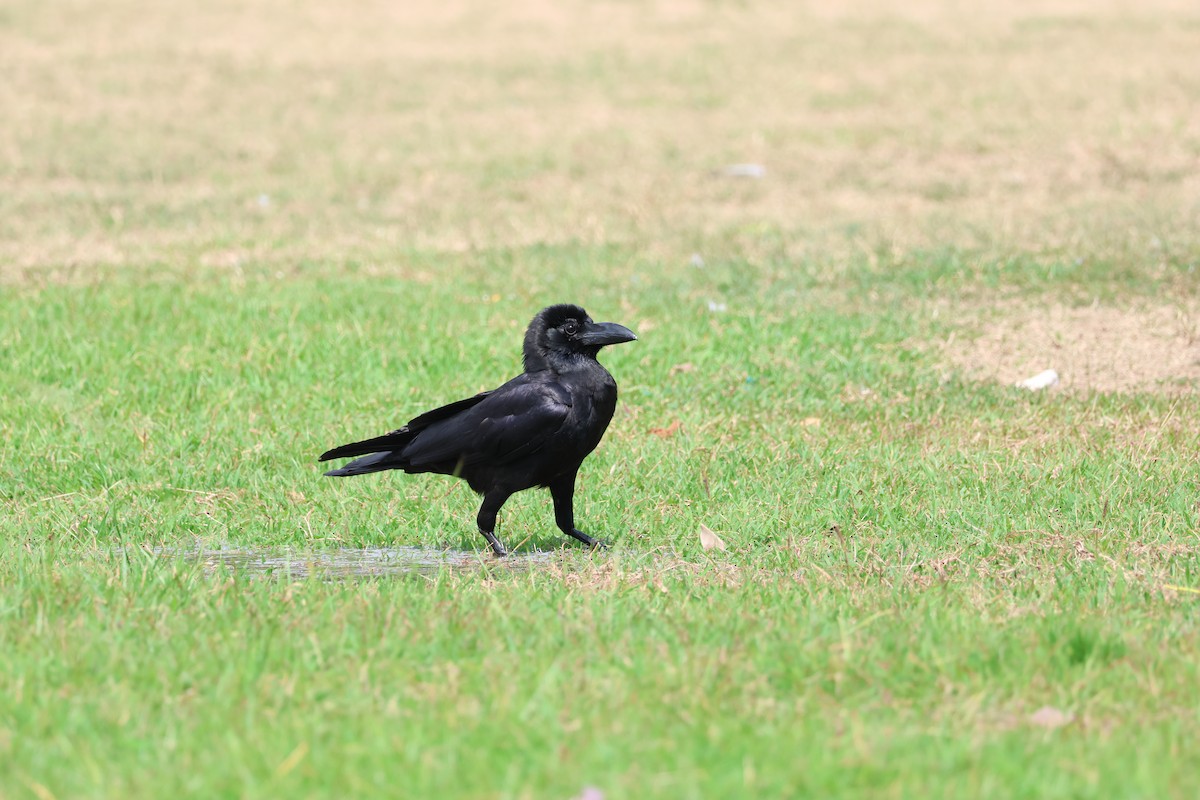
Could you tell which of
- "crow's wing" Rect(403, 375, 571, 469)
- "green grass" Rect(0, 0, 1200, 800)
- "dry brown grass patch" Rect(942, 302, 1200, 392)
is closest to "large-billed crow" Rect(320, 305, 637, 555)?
"crow's wing" Rect(403, 375, 571, 469)

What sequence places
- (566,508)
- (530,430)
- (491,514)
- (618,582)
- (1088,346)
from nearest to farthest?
(618,582) → (530,430) → (491,514) → (566,508) → (1088,346)

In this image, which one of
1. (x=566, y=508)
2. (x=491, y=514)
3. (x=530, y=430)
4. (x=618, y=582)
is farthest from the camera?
(x=566, y=508)

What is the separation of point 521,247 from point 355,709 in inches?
420

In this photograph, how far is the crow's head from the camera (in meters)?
6.72

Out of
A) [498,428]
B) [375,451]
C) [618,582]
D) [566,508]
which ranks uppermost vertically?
[498,428]

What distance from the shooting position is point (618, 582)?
18.3ft

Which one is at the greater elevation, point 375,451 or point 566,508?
point 375,451

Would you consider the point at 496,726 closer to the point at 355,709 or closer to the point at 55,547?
the point at 355,709

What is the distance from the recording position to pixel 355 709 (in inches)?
162

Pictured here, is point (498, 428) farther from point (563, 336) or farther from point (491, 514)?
point (563, 336)

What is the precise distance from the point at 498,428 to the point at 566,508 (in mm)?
514

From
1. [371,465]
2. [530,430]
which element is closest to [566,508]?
[530,430]

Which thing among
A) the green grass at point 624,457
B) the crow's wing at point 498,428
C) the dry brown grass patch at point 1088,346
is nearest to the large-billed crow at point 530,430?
the crow's wing at point 498,428

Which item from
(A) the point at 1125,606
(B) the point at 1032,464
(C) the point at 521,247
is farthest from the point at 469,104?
(A) the point at 1125,606
